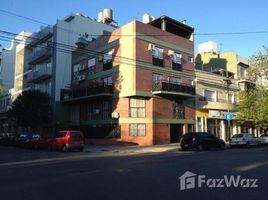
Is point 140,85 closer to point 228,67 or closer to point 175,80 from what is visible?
point 175,80

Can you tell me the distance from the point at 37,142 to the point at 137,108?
34.4 feet

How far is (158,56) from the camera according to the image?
37438 mm

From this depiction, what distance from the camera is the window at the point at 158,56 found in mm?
36969

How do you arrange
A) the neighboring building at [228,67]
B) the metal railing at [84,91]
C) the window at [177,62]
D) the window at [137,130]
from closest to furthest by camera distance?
the window at [137,130], the metal railing at [84,91], the window at [177,62], the neighboring building at [228,67]

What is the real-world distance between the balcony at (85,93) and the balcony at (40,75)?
3523mm

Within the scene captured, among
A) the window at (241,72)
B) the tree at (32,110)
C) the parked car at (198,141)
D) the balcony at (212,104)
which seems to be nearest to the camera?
the parked car at (198,141)

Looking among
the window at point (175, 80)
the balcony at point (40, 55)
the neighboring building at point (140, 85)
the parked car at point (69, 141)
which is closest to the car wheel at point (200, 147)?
the neighboring building at point (140, 85)

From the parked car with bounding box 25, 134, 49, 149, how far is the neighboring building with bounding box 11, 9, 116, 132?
27.3 feet

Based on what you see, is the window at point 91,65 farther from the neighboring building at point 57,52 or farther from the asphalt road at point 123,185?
the asphalt road at point 123,185

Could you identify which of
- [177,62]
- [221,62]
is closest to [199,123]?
[177,62]

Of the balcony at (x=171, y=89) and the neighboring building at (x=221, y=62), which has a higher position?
the neighboring building at (x=221, y=62)

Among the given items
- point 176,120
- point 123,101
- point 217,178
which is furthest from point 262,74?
point 217,178

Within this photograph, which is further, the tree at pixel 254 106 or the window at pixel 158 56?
the tree at pixel 254 106

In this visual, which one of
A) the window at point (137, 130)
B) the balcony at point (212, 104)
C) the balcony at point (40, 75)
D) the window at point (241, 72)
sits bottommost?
the window at point (137, 130)
